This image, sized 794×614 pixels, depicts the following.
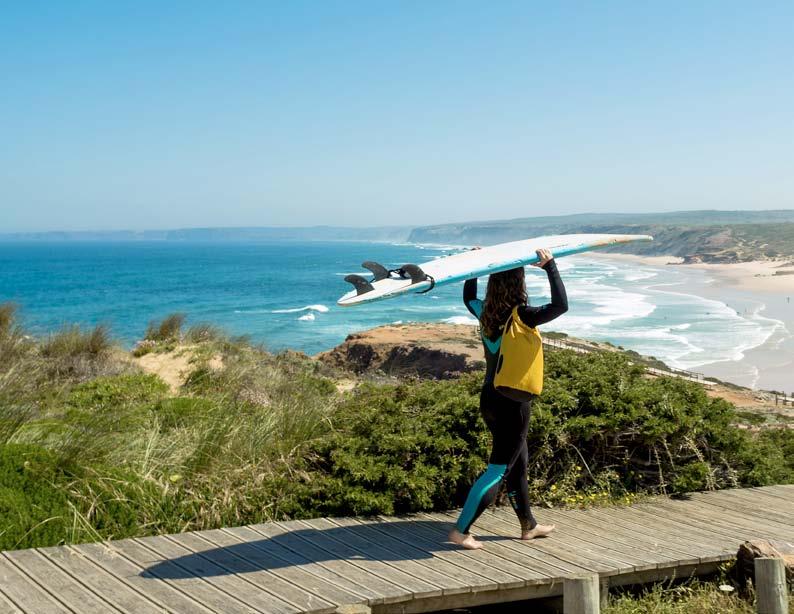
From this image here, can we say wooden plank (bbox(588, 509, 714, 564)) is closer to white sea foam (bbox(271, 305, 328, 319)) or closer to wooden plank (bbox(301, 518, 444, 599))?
wooden plank (bbox(301, 518, 444, 599))

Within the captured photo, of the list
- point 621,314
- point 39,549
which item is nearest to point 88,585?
point 39,549

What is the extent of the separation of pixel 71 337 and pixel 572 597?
13121 mm

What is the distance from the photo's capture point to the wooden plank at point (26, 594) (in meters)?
4.09

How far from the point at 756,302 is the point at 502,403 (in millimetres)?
60275

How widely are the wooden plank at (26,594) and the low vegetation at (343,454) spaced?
53 cm

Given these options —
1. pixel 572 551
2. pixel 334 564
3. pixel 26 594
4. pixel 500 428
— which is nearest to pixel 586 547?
pixel 572 551

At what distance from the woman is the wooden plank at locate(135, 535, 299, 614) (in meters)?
1.49

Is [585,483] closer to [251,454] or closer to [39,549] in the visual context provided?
[251,454]

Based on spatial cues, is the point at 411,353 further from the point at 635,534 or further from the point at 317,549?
the point at 317,549

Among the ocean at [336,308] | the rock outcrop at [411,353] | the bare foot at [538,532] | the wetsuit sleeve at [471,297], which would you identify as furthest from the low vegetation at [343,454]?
the rock outcrop at [411,353]

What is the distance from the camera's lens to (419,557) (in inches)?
201

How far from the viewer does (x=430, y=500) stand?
6031 mm

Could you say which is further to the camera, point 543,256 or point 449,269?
point 449,269

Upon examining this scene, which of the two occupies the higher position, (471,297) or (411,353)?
(471,297)
